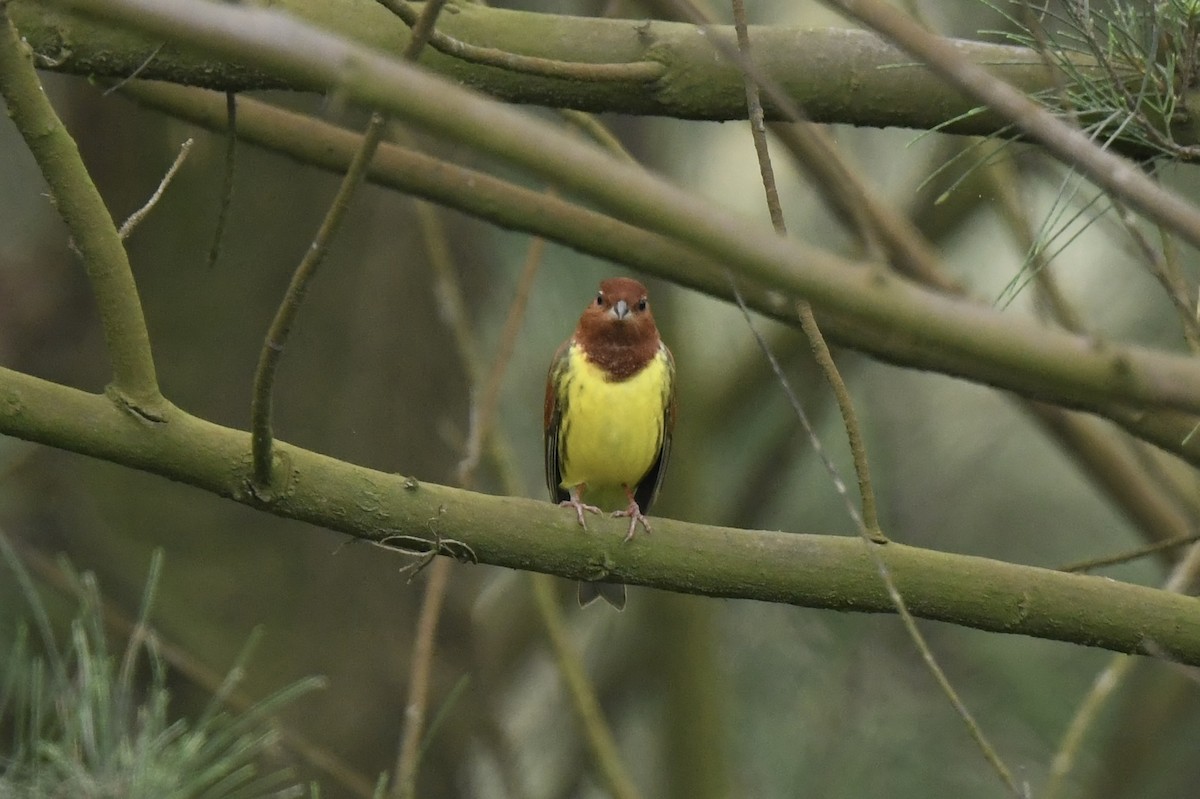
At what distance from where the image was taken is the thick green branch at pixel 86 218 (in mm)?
2334

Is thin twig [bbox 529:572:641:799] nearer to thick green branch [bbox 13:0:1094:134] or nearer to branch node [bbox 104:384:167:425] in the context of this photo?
thick green branch [bbox 13:0:1094:134]

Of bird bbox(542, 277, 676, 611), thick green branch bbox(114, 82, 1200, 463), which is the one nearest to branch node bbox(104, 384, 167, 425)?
thick green branch bbox(114, 82, 1200, 463)

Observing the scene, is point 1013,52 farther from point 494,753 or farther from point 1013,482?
point 1013,482

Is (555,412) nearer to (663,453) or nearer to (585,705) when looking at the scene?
(663,453)

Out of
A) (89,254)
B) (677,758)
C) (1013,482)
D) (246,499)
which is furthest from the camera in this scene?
(1013,482)

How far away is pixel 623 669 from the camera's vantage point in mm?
6645

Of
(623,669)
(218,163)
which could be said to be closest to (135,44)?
(218,163)

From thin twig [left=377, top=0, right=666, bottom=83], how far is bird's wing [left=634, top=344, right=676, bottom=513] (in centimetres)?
134

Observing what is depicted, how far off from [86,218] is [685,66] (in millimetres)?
1333

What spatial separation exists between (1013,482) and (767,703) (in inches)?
71.2

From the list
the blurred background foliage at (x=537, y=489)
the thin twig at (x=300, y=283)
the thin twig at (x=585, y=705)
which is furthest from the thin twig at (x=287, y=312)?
the blurred background foliage at (x=537, y=489)

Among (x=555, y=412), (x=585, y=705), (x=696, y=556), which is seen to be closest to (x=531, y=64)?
(x=696, y=556)

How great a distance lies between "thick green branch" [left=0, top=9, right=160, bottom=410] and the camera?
7.66 ft

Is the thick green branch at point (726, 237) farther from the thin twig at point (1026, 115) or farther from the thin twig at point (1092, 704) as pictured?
the thin twig at point (1092, 704)
